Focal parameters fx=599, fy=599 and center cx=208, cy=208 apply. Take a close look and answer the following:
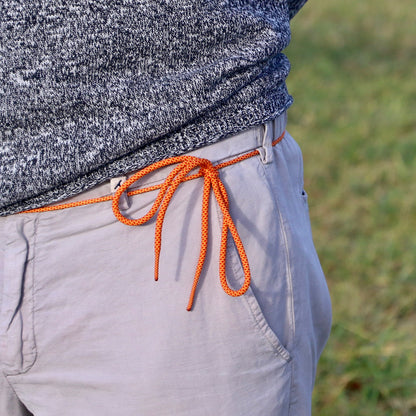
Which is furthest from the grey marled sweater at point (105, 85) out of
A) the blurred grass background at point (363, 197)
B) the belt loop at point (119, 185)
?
the blurred grass background at point (363, 197)

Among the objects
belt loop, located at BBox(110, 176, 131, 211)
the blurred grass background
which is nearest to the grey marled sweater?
belt loop, located at BBox(110, 176, 131, 211)

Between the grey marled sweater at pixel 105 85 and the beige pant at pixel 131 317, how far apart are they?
0.11 ft

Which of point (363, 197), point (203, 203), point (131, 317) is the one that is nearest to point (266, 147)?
point (203, 203)

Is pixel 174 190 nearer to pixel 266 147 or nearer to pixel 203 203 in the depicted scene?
pixel 203 203

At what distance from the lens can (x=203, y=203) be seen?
75cm

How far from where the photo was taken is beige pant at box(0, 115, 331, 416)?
29.2 inches

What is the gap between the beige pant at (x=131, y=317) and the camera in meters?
0.74

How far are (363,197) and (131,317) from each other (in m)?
2.39

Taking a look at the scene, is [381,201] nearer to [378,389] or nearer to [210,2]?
[378,389]

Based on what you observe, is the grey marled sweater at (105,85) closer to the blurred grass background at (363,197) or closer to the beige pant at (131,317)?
the beige pant at (131,317)

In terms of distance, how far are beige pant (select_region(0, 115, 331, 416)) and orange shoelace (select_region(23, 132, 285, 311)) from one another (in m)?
0.01

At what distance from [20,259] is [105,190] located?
138mm

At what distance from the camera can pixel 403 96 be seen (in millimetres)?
4023

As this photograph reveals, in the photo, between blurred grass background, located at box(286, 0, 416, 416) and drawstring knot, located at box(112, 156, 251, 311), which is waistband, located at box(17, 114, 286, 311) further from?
blurred grass background, located at box(286, 0, 416, 416)
